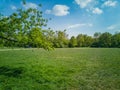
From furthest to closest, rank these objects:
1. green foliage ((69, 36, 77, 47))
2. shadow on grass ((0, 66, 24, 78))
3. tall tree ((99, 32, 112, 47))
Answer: green foliage ((69, 36, 77, 47)), tall tree ((99, 32, 112, 47)), shadow on grass ((0, 66, 24, 78))

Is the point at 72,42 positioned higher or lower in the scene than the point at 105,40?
lower

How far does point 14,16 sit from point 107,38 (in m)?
123

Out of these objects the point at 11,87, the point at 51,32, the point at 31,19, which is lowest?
the point at 11,87

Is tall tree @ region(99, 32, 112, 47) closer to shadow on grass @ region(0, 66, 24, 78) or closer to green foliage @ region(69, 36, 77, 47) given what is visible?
green foliage @ region(69, 36, 77, 47)

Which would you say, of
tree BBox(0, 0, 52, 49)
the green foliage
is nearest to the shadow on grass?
tree BBox(0, 0, 52, 49)

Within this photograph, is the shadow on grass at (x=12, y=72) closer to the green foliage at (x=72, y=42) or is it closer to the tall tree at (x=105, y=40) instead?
the tall tree at (x=105, y=40)

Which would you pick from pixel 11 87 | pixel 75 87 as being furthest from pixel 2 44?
pixel 75 87

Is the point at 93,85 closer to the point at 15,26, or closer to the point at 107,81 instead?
the point at 107,81

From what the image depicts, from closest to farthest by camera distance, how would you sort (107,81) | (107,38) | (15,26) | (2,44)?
(107,81) → (15,26) → (2,44) → (107,38)

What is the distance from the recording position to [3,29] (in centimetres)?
1522

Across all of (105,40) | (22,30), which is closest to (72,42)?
(105,40)

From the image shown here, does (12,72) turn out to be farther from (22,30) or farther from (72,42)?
(72,42)

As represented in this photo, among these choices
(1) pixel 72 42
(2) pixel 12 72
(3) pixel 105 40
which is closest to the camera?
(2) pixel 12 72

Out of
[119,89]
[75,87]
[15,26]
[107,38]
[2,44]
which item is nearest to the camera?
[119,89]
